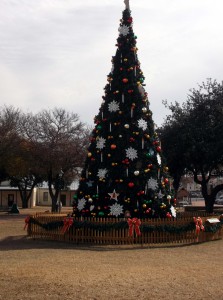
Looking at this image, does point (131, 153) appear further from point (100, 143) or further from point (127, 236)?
point (127, 236)

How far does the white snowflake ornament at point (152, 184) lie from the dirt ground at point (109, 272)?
Answer: 3.29m

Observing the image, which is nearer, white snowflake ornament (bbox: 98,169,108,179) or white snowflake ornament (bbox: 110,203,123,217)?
white snowflake ornament (bbox: 110,203,123,217)

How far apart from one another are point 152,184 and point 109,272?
8357 mm

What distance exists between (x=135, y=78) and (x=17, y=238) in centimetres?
855

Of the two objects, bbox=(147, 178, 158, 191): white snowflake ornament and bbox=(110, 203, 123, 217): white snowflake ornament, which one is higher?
bbox=(147, 178, 158, 191): white snowflake ornament

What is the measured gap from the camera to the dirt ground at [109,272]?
8.10 meters

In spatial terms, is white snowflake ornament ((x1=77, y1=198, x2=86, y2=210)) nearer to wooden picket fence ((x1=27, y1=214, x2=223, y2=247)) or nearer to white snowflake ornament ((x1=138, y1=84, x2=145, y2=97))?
wooden picket fence ((x1=27, y1=214, x2=223, y2=247))

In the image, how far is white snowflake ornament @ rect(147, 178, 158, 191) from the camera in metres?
18.3

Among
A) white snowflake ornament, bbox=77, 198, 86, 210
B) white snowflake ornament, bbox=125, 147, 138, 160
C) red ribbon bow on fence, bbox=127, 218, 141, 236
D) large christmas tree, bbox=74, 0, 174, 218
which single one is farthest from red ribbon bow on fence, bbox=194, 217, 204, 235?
white snowflake ornament, bbox=77, 198, 86, 210

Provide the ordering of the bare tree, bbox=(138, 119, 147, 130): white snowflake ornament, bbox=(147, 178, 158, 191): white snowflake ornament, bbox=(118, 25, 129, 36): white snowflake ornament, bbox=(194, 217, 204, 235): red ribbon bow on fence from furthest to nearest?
the bare tree → bbox=(118, 25, 129, 36): white snowflake ornament → bbox=(138, 119, 147, 130): white snowflake ornament → bbox=(147, 178, 158, 191): white snowflake ornament → bbox=(194, 217, 204, 235): red ribbon bow on fence

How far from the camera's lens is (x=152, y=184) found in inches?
723

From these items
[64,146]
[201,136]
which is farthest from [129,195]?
[64,146]

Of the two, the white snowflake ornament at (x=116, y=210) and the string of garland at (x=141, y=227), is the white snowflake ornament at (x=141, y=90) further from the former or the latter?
the string of garland at (x=141, y=227)

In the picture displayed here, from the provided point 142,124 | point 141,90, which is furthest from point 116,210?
point 141,90
